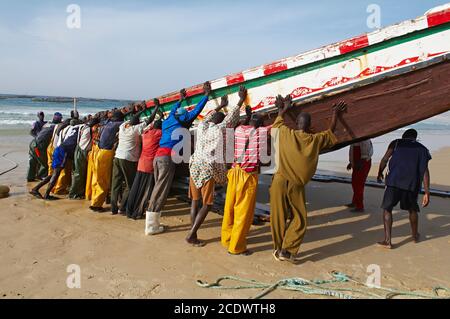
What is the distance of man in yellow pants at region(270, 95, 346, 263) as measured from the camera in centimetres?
409

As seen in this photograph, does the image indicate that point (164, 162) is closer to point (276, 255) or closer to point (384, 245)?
point (276, 255)

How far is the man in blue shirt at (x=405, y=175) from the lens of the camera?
4699mm

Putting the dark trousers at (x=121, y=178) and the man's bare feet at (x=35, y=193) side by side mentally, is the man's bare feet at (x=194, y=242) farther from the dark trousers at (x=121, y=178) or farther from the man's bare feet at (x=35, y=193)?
the man's bare feet at (x=35, y=193)

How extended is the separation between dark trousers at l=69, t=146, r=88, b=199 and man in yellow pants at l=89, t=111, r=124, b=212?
0.68 m

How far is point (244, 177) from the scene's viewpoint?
4.39 m

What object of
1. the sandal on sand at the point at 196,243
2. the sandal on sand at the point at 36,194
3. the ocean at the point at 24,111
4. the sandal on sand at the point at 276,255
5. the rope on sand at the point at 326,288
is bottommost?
the rope on sand at the point at 326,288

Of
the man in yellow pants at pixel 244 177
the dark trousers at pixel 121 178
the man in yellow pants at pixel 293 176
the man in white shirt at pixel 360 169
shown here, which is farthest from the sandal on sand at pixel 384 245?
the dark trousers at pixel 121 178

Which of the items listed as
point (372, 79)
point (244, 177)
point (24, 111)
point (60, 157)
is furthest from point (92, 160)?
point (24, 111)

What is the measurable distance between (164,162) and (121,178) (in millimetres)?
1210

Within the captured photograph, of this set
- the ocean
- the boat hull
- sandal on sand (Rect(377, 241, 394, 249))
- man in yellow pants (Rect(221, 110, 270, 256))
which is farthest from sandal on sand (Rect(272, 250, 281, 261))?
the ocean

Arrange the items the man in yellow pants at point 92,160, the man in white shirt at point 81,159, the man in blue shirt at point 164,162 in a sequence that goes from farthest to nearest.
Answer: the man in white shirt at point 81,159
the man in yellow pants at point 92,160
the man in blue shirt at point 164,162

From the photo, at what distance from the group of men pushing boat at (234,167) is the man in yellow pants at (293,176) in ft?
0.04

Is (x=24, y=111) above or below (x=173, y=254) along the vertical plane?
above
